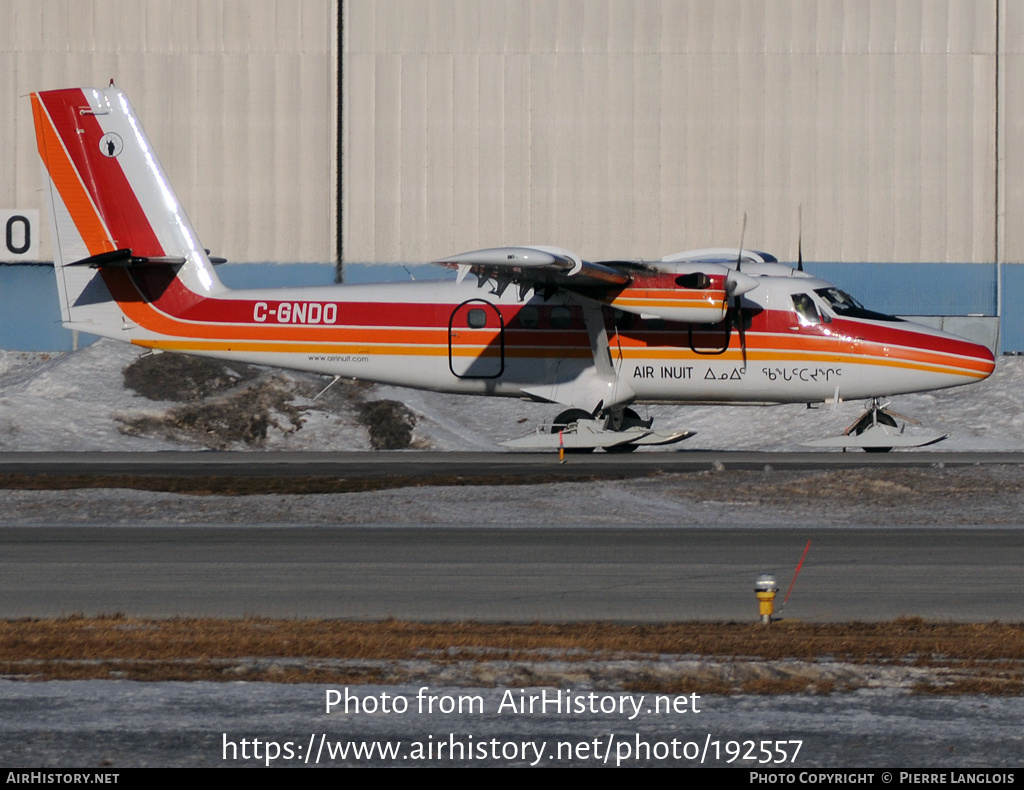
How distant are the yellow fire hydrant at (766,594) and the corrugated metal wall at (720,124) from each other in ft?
90.6

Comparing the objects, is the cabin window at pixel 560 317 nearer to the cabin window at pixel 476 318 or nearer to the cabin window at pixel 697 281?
the cabin window at pixel 476 318

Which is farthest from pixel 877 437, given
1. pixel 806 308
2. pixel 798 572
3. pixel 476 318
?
pixel 798 572

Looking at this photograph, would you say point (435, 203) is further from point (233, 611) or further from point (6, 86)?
point (233, 611)

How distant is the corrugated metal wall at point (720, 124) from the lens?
37.5m

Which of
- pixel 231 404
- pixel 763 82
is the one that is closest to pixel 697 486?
pixel 231 404

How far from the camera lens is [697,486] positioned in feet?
62.5

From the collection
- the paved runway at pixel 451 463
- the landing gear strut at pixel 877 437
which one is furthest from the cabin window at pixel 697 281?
the landing gear strut at pixel 877 437

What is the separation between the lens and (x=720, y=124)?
37688 mm

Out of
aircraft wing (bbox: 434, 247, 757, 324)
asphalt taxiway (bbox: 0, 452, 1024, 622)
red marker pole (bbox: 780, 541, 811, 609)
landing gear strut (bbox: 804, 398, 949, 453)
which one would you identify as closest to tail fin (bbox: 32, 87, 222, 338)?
asphalt taxiway (bbox: 0, 452, 1024, 622)

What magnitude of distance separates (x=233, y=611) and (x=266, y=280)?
27735 millimetres

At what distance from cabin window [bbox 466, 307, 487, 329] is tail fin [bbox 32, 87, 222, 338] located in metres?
5.08

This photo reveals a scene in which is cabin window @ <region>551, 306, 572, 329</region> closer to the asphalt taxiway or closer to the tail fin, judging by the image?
the asphalt taxiway

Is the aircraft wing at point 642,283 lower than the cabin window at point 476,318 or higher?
higher

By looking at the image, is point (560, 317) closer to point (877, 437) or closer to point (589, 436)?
point (589, 436)
